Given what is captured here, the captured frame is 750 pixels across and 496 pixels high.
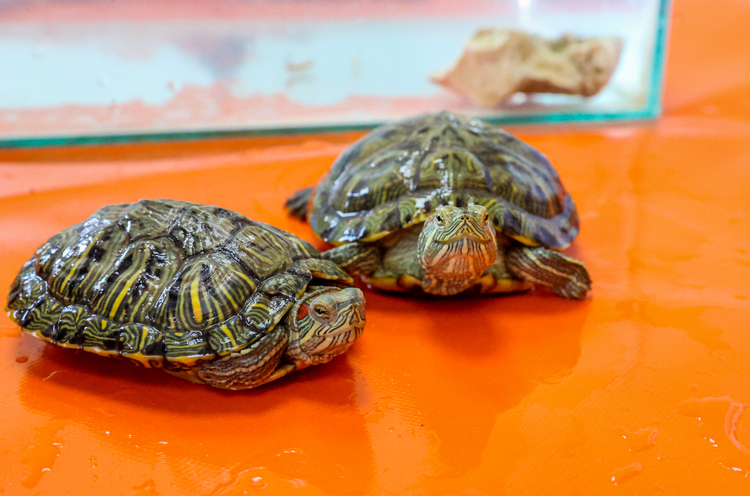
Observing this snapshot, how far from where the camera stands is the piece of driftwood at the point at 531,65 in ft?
16.3

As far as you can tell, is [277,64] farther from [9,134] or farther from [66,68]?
[9,134]

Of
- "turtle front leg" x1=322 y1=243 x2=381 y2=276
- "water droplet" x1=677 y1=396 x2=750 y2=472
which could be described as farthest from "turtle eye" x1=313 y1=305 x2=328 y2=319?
"water droplet" x1=677 y1=396 x2=750 y2=472

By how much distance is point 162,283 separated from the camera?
71.5 inches

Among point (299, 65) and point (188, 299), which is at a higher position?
point (299, 65)

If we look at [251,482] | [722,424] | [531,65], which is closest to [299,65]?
[531,65]

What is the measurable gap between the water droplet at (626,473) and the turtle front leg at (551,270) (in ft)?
3.08

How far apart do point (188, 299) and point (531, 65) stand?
430 cm

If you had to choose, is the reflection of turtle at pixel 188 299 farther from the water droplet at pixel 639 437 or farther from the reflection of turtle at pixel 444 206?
the water droplet at pixel 639 437

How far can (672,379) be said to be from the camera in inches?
77.7

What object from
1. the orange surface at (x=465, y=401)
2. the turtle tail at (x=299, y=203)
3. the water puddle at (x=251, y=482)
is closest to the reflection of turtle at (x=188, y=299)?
the orange surface at (x=465, y=401)

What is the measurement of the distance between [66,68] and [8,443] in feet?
13.9

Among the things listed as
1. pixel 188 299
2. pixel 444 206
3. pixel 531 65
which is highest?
pixel 531 65

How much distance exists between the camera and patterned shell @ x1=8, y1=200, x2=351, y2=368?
1737mm

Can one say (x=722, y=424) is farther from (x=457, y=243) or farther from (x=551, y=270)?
(x=457, y=243)
